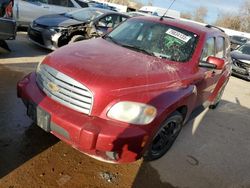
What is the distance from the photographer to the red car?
3.08 metres

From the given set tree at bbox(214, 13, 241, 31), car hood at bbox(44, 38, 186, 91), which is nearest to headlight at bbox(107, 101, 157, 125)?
car hood at bbox(44, 38, 186, 91)

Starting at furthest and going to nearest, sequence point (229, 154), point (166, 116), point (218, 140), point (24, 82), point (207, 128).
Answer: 1. point (207, 128)
2. point (218, 140)
3. point (229, 154)
4. point (24, 82)
5. point (166, 116)

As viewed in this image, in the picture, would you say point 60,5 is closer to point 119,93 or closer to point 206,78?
point 206,78

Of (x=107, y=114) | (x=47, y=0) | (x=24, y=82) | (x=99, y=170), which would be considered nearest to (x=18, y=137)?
(x=24, y=82)

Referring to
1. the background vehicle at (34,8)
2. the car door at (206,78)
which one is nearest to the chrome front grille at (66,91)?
the car door at (206,78)

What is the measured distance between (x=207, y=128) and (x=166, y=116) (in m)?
2.44

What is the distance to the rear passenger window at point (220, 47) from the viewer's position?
212 inches

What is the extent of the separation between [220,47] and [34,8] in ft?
23.3

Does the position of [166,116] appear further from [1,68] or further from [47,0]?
[47,0]

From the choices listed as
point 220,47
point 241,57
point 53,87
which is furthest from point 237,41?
point 53,87

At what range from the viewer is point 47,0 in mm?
10875

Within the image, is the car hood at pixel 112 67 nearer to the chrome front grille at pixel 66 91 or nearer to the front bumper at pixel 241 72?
the chrome front grille at pixel 66 91

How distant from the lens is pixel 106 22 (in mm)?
9078

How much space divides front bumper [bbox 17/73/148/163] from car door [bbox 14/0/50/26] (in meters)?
7.65
